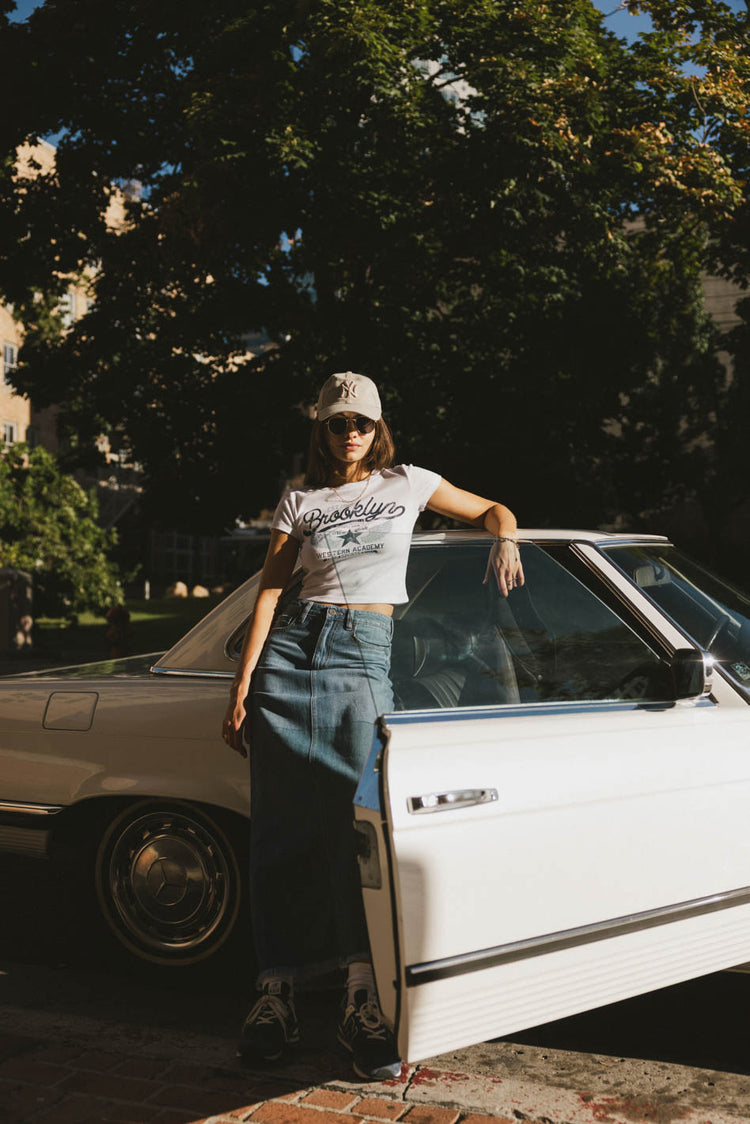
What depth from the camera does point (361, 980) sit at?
9.80 ft

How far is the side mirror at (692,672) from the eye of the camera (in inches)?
120

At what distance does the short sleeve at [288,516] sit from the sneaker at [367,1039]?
1331mm

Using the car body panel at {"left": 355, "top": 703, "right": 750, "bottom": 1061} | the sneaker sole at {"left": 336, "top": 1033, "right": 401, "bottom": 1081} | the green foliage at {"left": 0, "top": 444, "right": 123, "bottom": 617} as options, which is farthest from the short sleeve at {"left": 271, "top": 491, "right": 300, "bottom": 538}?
the green foliage at {"left": 0, "top": 444, "right": 123, "bottom": 617}

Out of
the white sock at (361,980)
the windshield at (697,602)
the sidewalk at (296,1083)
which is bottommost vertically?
the sidewalk at (296,1083)

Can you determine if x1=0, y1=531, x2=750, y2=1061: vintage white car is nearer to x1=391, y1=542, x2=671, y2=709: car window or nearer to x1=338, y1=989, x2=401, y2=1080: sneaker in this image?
x1=391, y1=542, x2=671, y2=709: car window

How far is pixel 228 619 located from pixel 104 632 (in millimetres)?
19097

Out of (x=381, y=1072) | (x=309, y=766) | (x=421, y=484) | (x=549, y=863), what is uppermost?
(x=421, y=484)

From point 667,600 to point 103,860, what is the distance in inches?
85.5

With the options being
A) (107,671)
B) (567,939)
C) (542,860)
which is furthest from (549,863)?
(107,671)

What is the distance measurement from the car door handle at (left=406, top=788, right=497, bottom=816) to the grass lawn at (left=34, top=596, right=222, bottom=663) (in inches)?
405

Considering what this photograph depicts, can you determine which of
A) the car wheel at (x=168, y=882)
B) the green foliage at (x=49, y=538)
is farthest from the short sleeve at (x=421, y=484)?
the green foliage at (x=49, y=538)

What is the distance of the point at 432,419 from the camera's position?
52.6 ft

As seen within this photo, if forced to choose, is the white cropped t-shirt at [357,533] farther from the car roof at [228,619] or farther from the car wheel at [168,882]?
the car wheel at [168,882]

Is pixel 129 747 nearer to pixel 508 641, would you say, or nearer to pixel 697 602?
pixel 508 641
